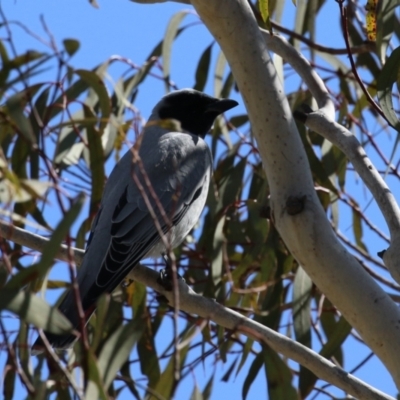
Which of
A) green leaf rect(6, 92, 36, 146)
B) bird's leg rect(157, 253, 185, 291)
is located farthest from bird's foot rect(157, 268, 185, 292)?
green leaf rect(6, 92, 36, 146)

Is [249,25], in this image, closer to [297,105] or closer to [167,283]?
[167,283]

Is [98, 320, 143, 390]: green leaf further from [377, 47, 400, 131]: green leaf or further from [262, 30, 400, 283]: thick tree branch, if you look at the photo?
[377, 47, 400, 131]: green leaf

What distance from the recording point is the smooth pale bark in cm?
241

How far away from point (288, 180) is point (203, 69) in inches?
71.0

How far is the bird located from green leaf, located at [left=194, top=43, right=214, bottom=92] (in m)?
0.07

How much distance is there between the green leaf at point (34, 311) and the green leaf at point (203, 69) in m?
2.52

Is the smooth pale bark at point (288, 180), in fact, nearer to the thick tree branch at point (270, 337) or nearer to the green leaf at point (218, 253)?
the thick tree branch at point (270, 337)

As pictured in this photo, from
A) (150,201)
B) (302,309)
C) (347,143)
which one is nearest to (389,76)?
(347,143)

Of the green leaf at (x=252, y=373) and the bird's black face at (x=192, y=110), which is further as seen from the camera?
the bird's black face at (x=192, y=110)

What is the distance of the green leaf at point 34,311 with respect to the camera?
5.83 ft

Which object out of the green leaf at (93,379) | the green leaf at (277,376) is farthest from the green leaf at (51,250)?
the green leaf at (277,376)

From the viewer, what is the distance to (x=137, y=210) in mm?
3521

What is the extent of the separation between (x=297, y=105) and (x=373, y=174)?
1.41 meters

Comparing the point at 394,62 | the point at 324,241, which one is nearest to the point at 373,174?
the point at 324,241
